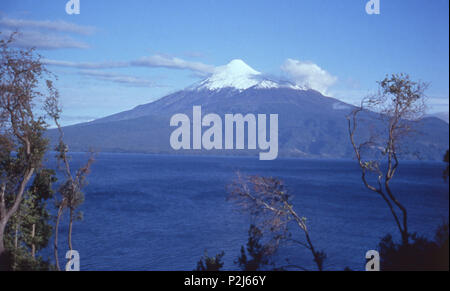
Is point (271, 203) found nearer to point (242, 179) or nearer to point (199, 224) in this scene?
point (242, 179)

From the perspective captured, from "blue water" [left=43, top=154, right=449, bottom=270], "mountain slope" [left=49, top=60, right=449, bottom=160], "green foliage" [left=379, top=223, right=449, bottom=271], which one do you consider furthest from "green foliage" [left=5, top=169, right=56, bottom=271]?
"mountain slope" [left=49, top=60, right=449, bottom=160]

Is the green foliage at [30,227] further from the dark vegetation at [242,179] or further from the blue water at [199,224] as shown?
the blue water at [199,224]

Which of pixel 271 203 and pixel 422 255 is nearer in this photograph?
pixel 422 255

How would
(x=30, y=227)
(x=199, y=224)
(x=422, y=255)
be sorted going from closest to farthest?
(x=422, y=255) < (x=30, y=227) < (x=199, y=224)

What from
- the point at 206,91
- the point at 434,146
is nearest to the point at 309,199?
the point at 434,146

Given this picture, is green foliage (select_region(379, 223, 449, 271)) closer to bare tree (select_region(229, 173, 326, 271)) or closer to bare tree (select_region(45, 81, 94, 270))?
bare tree (select_region(229, 173, 326, 271))

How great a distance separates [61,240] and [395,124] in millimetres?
14310

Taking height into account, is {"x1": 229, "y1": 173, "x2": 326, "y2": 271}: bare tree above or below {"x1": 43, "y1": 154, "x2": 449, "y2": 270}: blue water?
above

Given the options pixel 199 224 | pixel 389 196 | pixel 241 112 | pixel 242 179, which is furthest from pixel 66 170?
pixel 241 112

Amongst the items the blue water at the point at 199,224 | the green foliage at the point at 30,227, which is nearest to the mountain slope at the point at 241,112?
the blue water at the point at 199,224

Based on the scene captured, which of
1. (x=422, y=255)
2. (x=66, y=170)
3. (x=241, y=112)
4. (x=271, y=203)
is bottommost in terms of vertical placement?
(x=422, y=255)

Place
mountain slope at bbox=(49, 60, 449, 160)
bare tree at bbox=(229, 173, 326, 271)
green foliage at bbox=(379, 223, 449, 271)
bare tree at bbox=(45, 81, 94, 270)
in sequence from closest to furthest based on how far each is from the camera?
green foliage at bbox=(379, 223, 449, 271)
bare tree at bbox=(229, 173, 326, 271)
bare tree at bbox=(45, 81, 94, 270)
mountain slope at bbox=(49, 60, 449, 160)

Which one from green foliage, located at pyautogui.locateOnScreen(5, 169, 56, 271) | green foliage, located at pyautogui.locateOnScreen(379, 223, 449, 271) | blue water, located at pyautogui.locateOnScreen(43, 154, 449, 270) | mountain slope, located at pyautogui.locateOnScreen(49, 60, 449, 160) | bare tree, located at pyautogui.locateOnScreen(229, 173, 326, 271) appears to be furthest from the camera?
mountain slope, located at pyautogui.locateOnScreen(49, 60, 449, 160)

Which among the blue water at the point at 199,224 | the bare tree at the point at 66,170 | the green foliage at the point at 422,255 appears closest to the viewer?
the green foliage at the point at 422,255
